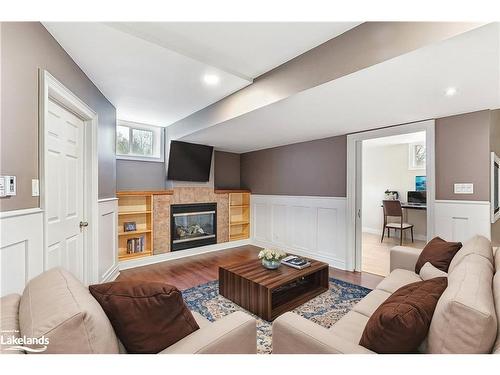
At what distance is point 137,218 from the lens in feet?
13.3

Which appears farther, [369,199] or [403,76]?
[369,199]

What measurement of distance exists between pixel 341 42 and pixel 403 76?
52 centimetres

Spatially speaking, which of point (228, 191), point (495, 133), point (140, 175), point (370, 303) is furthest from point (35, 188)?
point (495, 133)

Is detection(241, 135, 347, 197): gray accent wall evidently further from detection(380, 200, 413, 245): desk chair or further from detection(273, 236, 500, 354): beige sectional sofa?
detection(273, 236, 500, 354): beige sectional sofa

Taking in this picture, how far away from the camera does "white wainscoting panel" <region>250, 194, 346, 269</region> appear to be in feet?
12.4

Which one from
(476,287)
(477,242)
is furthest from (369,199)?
(476,287)

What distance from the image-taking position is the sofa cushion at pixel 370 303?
1.57 metres

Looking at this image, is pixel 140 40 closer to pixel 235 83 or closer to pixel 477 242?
pixel 235 83

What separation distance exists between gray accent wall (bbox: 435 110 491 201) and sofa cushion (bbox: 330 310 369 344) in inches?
84.8

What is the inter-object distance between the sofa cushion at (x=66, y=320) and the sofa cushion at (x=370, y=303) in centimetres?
143

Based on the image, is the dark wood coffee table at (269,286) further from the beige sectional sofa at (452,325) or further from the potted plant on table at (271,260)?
the beige sectional sofa at (452,325)

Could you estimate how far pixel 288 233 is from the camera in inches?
177

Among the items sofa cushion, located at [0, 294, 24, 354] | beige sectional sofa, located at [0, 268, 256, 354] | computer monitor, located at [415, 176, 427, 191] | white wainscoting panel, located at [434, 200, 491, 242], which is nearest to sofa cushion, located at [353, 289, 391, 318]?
beige sectional sofa, located at [0, 268, 256, 354]
